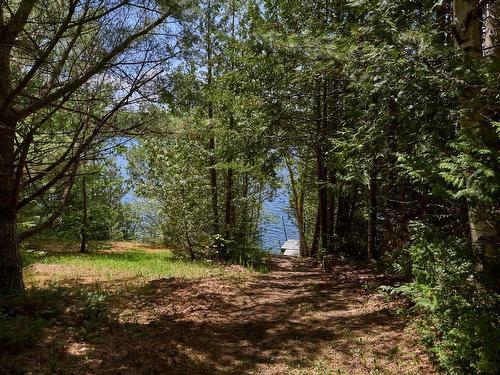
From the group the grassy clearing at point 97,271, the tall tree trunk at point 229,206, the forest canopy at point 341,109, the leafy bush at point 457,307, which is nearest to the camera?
the leafy bush at point 457,307

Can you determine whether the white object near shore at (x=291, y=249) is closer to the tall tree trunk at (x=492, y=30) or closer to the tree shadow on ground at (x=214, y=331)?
the tree shadow on ground at (x=214, y=331)

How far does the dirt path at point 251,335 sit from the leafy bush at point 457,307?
0.41m

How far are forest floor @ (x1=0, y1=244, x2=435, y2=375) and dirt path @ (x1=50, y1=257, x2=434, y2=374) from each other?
1 cm

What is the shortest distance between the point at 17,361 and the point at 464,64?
18.9 feet

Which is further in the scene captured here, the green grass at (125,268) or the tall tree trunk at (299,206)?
the tall tree trunk at (299,206)

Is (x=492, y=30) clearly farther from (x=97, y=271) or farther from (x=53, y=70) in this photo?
(x=97, y=271)

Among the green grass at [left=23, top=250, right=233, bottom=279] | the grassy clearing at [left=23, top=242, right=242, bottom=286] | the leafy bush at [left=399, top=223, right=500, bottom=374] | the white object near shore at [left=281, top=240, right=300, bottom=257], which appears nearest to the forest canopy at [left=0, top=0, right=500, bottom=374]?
the leafy bush at [left=399, top=223, right=500, bottom=374]

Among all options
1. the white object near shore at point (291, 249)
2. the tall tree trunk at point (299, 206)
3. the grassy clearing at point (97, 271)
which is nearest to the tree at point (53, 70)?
the grassy clearing at point (97, 271)

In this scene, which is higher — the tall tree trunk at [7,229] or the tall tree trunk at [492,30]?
the tall tree trunk at [492,30]

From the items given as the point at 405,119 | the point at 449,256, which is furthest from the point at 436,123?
the point at 449,256

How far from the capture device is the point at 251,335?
573 centimetres

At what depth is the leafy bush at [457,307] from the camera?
3.39 m

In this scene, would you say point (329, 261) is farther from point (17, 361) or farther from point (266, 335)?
point (17, 361)

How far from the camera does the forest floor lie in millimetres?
4395
